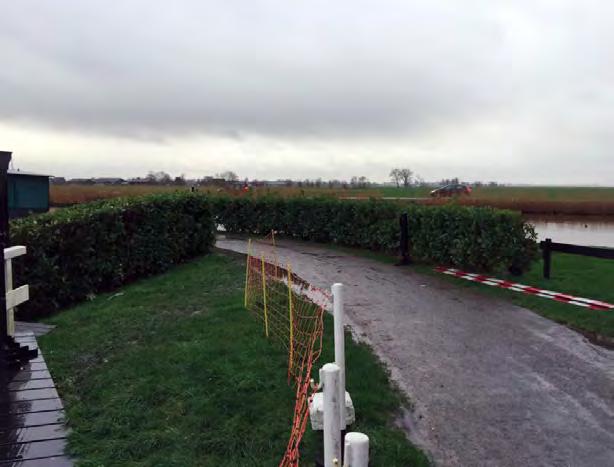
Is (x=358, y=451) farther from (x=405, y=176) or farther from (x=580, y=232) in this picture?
(x=405, y=176)

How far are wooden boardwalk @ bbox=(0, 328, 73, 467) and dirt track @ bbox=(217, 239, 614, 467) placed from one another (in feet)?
8.06

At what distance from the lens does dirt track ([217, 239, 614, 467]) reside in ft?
13.8

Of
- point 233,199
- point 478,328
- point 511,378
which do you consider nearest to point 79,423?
point 511,378

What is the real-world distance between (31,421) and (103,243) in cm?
652

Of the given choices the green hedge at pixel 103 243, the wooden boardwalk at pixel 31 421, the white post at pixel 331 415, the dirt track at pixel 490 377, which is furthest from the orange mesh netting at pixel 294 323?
the green hedge at pixel 103 243

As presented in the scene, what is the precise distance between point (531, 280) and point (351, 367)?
21.1 ft

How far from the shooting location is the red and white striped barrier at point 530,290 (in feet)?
27.5

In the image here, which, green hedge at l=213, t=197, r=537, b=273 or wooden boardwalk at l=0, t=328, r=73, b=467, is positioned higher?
green hedge at l=213, t=197, r=537, b=273

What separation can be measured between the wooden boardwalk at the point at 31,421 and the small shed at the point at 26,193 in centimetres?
1185

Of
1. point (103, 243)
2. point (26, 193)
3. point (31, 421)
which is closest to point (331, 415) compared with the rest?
point (31, 421)

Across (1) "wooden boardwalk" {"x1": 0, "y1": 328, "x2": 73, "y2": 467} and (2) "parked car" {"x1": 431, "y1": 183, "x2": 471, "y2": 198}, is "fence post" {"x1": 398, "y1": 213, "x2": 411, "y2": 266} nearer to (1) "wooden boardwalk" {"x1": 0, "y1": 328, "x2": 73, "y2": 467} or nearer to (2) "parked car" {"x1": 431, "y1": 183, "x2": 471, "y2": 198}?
(1) "wooden boardwalk" {"x1": 0, "y1": 328, "x2": 73, "y2": 467}

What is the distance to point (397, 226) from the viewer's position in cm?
1352

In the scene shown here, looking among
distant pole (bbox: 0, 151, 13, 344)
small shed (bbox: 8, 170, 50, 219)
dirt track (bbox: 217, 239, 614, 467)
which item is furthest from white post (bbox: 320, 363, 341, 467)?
small shed (bbox: 8, 170, 50, 219)

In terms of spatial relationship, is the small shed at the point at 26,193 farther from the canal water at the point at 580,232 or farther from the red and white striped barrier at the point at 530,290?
the canal water at the point at 580,232
